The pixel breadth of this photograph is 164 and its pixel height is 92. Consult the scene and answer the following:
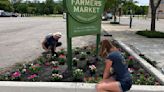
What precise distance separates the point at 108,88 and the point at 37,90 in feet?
5.77

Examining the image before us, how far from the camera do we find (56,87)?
247 inches

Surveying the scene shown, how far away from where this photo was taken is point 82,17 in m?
8.16

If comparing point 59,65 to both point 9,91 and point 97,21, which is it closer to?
point 97,21

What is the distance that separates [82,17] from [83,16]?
2.9 inches

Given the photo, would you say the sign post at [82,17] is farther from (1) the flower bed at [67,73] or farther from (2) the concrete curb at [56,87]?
(2) the concrete curb at [56,87]

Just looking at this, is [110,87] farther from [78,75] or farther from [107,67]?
[78,75]

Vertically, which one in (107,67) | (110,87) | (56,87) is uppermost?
(107,67)

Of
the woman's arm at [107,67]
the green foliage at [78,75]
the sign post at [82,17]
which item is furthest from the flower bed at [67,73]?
the woman's arm at [107,67]

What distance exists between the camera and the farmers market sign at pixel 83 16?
7.67m

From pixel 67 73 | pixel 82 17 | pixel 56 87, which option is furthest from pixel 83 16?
pixel 56 87

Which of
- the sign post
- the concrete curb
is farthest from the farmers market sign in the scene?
the concrete curb

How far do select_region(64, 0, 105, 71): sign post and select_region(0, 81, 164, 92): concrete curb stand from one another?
1.28 meters

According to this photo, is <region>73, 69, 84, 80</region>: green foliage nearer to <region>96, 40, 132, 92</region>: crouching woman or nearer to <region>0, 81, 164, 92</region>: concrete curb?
<region>0, 81, 164, 92</region>: concrete curb

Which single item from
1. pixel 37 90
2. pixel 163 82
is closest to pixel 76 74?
pixel 37 90
